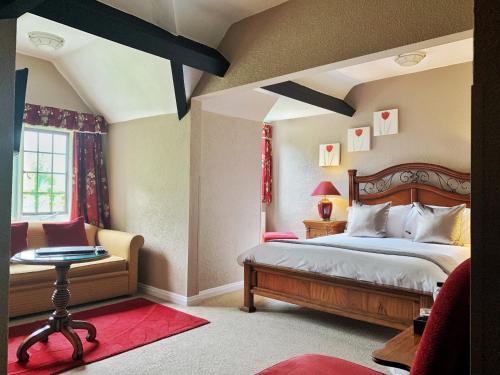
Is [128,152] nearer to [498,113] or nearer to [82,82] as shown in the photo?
[82,82]

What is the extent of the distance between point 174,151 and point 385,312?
2692 millimetres

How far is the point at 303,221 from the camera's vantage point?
582 cm

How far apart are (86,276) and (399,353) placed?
351cm

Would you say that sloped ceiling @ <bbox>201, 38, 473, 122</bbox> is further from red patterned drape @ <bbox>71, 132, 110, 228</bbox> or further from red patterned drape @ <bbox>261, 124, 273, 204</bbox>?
red patterned drape @ <bbox>71, 132, 110, 228</bbox>

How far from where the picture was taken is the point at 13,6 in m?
1.77

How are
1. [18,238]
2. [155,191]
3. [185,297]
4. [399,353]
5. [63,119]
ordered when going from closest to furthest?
[399,353] < [18,238] < [185,297] < [155,191] < [63,119]

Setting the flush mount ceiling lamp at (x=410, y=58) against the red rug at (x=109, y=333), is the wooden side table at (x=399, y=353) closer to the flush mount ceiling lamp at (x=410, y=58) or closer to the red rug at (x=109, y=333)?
the red rug at (x=109, y=333)

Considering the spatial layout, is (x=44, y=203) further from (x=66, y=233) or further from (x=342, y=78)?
(x=342, y=78)

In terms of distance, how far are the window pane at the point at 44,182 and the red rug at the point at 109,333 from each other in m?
1.85

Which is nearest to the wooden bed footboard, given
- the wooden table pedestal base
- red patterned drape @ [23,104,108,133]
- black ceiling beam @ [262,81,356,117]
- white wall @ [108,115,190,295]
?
white wall @ [108,115,190,295]

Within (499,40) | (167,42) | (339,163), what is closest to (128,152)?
(167,42)

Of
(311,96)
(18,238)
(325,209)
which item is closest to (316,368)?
(18,238)

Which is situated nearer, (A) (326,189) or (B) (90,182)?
(B) (90,182)

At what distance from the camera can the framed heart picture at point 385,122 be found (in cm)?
517
